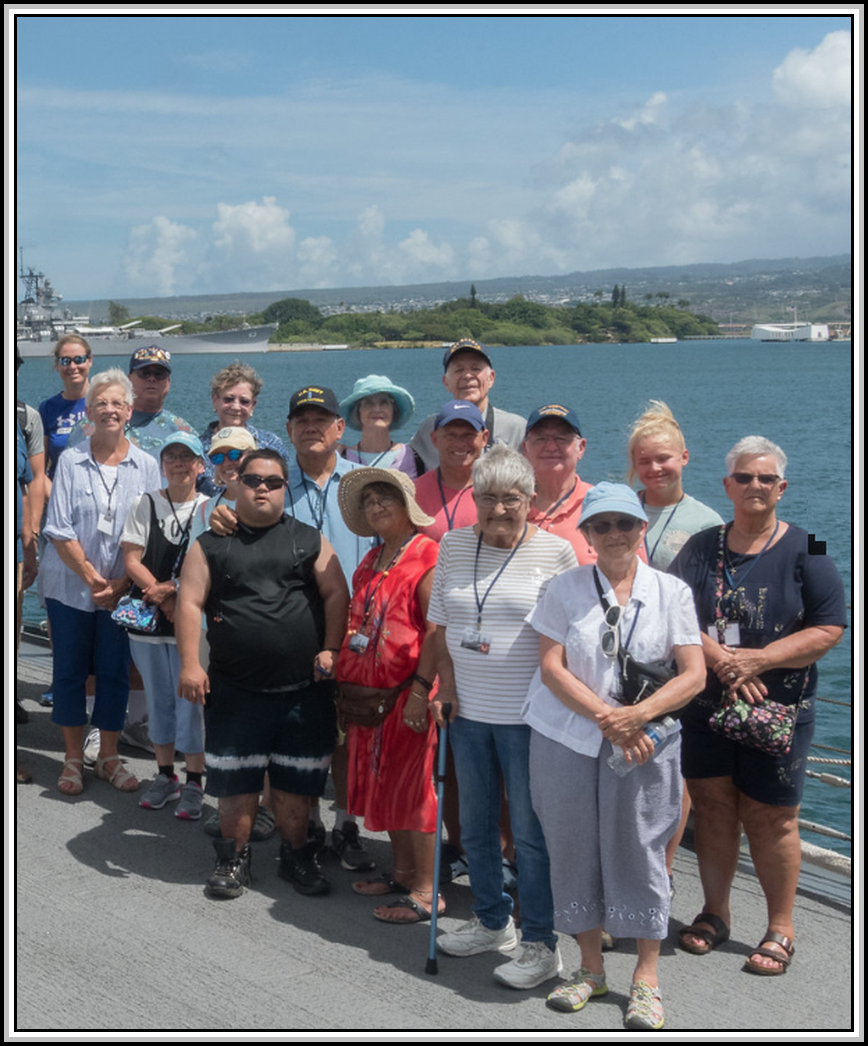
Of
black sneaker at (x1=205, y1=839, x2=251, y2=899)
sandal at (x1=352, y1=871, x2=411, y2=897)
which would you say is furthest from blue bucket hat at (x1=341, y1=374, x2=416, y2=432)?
sandal at (x1=352, y1=871, x2=411, y2=897)

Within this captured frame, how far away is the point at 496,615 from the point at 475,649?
5.7 inches

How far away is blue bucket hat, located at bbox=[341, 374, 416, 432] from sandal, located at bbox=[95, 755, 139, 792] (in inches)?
84.7

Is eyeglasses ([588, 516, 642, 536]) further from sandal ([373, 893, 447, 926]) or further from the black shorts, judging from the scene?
sandal ([373, 893, 447, 926])

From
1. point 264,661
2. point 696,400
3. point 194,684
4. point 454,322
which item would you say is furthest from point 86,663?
point 696,400

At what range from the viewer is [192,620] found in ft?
15.3

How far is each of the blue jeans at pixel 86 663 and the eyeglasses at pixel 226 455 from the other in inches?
42.4

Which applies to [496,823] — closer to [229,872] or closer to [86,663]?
[229,872]

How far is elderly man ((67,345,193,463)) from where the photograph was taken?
6148 millimetres

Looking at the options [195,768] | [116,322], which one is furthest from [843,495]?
[116,322]

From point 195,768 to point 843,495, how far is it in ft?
135

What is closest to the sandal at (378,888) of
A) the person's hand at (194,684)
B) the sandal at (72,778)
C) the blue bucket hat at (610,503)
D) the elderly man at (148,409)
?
the person's hand at (194,684)

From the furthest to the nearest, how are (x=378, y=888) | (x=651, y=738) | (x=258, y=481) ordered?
(x=378, y=888)
(x=258, y=481)
(x=651, y=738)

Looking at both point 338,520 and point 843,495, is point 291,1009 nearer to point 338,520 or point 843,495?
point 338,520

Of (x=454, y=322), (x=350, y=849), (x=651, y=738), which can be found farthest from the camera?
(x=454, y=322)
